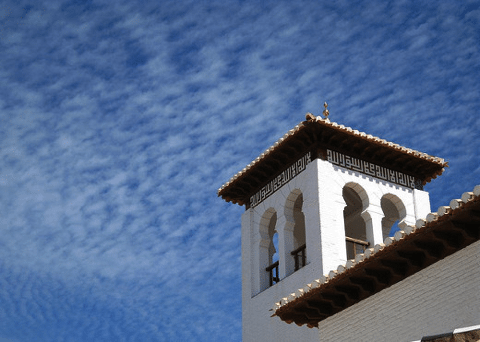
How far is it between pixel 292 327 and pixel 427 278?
18.5 feet

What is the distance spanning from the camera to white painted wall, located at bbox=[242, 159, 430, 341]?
48.8 ft

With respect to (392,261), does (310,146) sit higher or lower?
higher

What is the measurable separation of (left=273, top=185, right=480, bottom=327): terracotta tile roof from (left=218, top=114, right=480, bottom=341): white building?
1 cm

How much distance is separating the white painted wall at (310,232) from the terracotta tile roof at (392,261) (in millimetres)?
3153

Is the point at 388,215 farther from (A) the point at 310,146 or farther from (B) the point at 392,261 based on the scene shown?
(B) the point at 392,261

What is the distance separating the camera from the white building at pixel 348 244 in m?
9.20

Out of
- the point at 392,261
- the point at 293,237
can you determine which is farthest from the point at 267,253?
the point at 392,261

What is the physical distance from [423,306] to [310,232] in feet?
19.0

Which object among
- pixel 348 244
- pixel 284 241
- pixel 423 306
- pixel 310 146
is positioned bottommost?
pixel 423 306

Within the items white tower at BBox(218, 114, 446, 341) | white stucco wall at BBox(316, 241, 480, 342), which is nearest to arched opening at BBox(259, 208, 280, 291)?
white tower at BBox(218, 114, 446, 341)

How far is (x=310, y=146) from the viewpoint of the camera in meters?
16.2

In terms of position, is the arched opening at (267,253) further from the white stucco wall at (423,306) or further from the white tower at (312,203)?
the white stucco wall at (423,306)

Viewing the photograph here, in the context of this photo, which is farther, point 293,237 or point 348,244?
point 348,244

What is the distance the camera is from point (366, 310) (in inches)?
411
